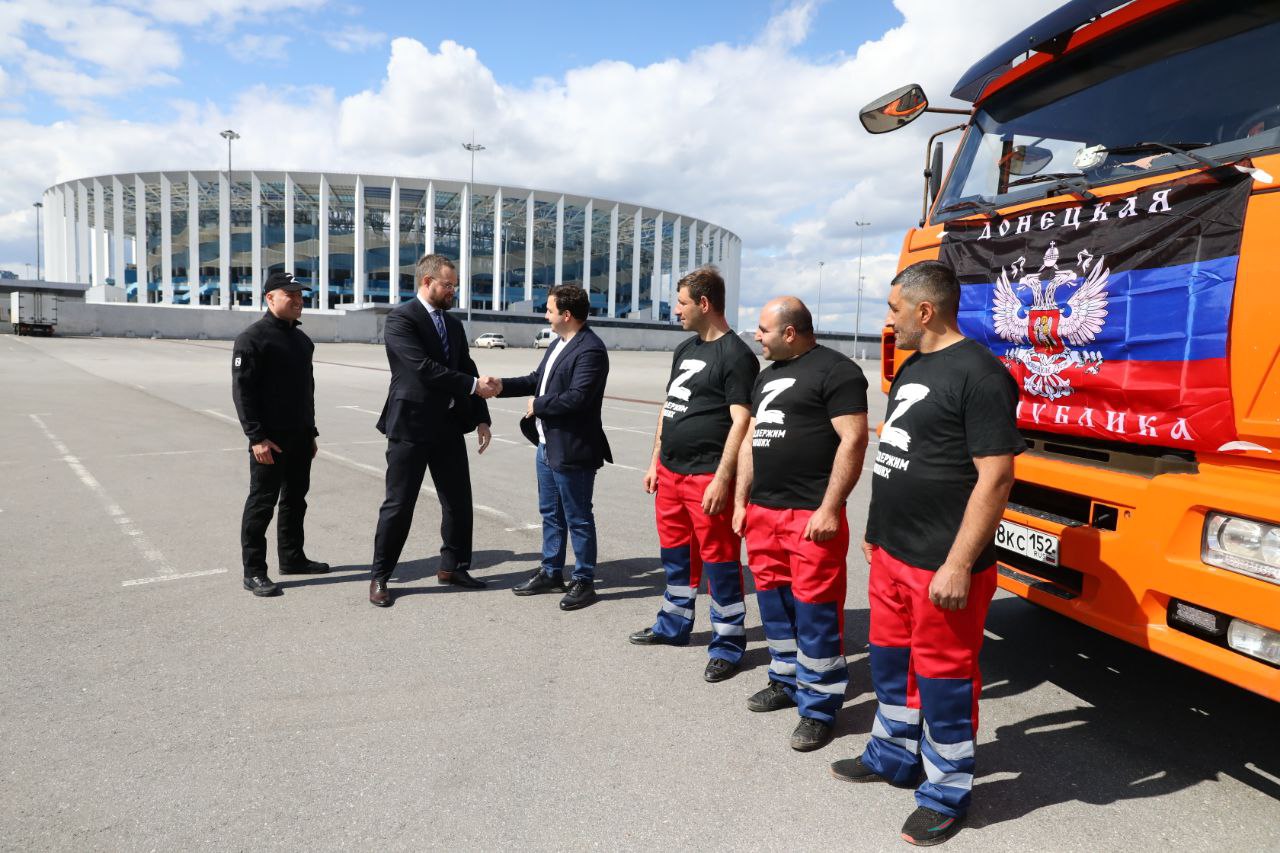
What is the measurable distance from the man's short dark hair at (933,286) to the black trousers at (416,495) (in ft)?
10.0

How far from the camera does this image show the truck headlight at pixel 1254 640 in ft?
7.94

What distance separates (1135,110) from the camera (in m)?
3.45

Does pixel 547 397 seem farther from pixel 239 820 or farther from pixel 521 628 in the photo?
pixel 239 820

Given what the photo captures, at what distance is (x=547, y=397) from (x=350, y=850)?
263 cm

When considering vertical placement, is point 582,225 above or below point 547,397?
above

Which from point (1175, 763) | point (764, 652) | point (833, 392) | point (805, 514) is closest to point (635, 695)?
point (764, 652)

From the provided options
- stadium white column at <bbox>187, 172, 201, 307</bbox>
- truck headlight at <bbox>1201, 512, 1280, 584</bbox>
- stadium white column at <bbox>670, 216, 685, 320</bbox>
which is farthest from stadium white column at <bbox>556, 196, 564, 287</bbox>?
truck headlight at <bbox>1201, 512, 1280, 584</bbox>

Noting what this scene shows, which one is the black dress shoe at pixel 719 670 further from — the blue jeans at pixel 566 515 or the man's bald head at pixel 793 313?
the man's bald head at pixel 793 313

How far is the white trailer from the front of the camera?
44.0m

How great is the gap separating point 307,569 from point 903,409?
411cm

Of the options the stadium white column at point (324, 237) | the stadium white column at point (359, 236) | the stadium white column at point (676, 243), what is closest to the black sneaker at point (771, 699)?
the stadium white column at point (359, 236)

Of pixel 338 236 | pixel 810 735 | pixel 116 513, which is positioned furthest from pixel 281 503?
pixel 338 236

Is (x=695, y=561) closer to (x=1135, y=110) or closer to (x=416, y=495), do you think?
(x=416, y=495)

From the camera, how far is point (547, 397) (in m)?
4.54
